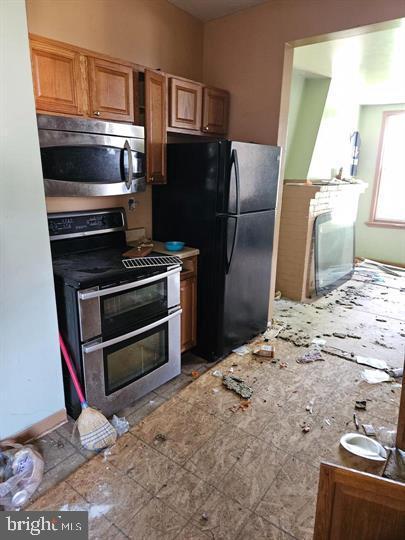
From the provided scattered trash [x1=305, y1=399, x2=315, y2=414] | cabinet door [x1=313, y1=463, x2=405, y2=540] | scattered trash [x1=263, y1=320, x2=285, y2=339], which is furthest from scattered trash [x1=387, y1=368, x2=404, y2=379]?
cabinet door [x1=313, y1=463, x2=405, y2=540]

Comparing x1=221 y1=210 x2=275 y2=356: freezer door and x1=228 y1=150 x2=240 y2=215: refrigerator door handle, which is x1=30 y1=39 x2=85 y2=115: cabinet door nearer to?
x1=228 y1=150 x2=240 y2=215: refrigerator door handle

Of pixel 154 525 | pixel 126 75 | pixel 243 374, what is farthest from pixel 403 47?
pixel 154 525

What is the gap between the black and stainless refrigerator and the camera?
2.58m

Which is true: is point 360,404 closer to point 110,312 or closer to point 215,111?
point 110,312

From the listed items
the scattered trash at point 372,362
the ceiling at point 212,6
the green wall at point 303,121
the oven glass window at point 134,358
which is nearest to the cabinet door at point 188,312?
the oven glass window at point 134,358

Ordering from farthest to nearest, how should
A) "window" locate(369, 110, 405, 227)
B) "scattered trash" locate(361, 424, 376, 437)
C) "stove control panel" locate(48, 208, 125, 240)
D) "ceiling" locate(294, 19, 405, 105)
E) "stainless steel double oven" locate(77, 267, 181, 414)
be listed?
"window" locate(369, 110, 405, 227) < "ceiling" locate(294, 19, 405, 105) < "stove control panel" locate(48, 208, 125, 240) < "scattered trash" locate(361, 424, 376, 437) < "stainless steel double oven" locate(77, 267, 181, 414)

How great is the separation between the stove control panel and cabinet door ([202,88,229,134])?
3.59ft

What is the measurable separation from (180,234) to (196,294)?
1.65 feet

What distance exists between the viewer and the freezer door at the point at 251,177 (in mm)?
2553

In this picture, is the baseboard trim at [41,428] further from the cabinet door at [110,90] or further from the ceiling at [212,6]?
the ceiling at [212,6]

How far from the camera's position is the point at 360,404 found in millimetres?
2416

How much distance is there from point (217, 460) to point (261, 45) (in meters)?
3.10

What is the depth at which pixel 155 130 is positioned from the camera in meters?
2.58

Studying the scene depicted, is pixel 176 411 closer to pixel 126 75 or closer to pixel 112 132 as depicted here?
pixel 112 132
